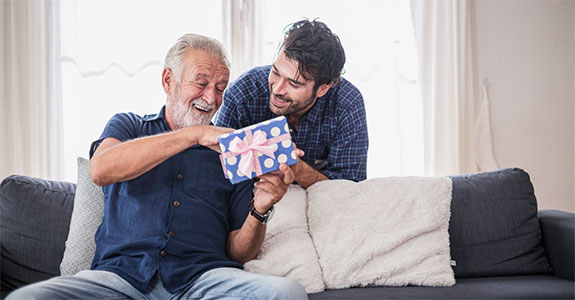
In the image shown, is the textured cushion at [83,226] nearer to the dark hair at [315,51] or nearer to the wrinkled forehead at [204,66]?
the wrinkled forehead at [204,66]

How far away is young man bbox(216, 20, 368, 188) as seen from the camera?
2.12 metres

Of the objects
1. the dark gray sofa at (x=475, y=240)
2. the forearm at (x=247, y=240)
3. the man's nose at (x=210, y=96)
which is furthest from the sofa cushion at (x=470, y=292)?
the man's nose at (x=210, y=96)

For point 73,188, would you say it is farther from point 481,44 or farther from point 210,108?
point 481,44

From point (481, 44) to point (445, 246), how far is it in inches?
73.1

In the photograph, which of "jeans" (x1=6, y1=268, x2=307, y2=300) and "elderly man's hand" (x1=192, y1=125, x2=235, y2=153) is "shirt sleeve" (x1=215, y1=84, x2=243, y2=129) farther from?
"jeans" (x1=6, y1=268, x2=307, y2=300)

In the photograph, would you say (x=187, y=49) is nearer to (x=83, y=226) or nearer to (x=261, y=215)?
(x=261, y=215)

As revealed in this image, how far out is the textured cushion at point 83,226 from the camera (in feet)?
6.12

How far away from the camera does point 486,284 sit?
1941mm

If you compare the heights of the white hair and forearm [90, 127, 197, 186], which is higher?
the white hair

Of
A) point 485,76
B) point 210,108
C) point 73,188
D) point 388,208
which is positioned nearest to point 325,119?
point 388,208

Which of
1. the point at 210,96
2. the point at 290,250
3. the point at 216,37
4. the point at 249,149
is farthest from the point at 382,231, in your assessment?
the point at 216,37

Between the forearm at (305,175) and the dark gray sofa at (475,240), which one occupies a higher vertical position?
the forearm at (305,175)

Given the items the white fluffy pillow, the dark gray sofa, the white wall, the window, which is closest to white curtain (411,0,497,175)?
the window

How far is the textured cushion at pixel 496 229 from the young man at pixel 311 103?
47 centimetres
